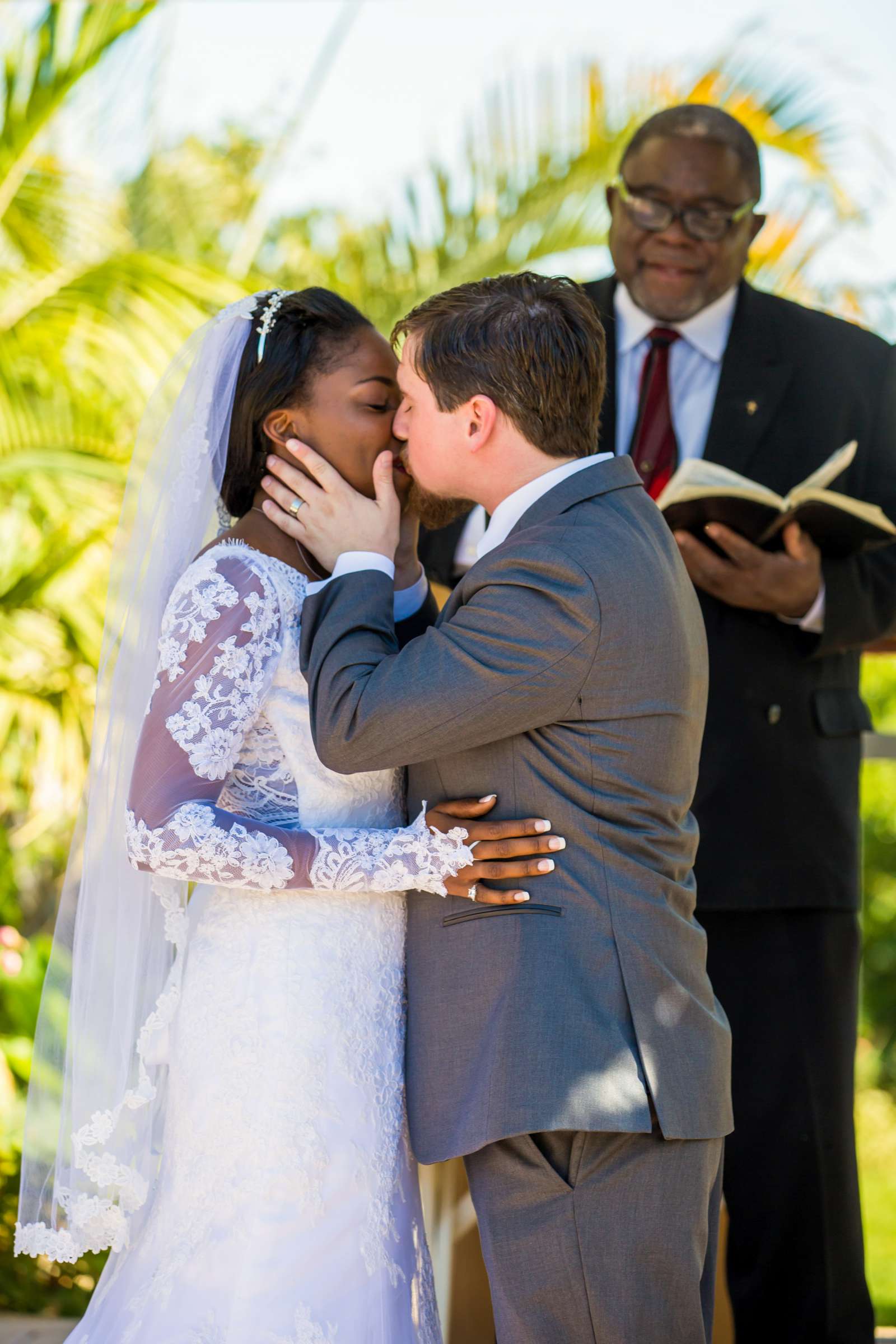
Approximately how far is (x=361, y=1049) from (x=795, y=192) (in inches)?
217

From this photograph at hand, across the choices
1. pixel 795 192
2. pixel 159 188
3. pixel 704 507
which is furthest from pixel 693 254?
Result: pixel 159 188

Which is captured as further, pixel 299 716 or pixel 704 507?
pixel 704 507

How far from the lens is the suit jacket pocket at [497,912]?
197 cm

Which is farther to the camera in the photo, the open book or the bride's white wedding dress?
the open book

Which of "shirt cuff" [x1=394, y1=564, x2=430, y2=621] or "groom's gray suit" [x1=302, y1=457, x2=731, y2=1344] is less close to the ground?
"shirt cuff" [x1=394, y1=564, x2=430, y2=621]

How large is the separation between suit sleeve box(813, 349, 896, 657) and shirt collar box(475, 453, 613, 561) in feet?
3.14

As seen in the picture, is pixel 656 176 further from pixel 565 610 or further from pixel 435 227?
pixel 435 227

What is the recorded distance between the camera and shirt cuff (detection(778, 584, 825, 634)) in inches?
112

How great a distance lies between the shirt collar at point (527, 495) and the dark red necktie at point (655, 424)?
0.96m

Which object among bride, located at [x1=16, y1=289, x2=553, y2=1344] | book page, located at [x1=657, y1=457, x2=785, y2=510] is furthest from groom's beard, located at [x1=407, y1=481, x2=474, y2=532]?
book page, located at [x1=657, y1=457, x2=785, y2=510]

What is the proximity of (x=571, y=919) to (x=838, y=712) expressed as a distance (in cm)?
127

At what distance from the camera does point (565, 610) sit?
191 cm

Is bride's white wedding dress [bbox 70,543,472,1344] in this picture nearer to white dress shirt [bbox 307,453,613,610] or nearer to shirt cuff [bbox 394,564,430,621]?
white dress shirt [bbox 307,453,613,610]

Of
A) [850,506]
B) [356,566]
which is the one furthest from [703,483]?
[356,566]
